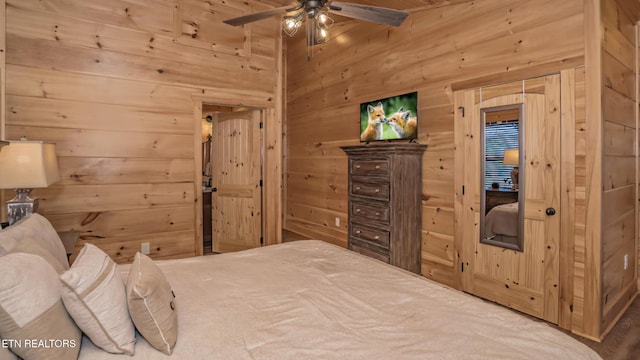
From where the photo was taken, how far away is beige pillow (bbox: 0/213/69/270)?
1317 millimetres

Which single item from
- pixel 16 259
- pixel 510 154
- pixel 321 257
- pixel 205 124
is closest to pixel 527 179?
pixel 510 154

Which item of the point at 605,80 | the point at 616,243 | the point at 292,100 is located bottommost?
the point at 616,243

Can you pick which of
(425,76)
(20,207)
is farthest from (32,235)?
(425,76)

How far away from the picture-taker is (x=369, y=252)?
12.5 feet

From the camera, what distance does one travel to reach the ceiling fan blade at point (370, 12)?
2.18m

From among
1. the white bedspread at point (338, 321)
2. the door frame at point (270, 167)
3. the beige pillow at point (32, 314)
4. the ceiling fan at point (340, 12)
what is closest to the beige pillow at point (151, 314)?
the white bedspread at point (338, 321)

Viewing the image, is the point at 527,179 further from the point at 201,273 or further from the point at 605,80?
the point at 201,273

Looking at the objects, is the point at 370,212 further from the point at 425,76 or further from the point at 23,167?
the point at 23,167

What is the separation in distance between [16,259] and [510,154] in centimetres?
327

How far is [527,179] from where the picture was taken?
291 cm

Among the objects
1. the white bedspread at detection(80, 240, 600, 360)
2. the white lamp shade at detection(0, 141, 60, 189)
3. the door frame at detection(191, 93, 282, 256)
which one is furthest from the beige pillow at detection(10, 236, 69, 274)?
the door frame at detection(191, 93, 282, 256)

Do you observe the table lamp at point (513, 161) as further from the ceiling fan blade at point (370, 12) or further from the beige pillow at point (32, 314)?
the beige pillow at point (32, 314)

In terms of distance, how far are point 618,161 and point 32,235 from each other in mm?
4011

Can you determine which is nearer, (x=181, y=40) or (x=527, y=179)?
(x=527, y=179)
